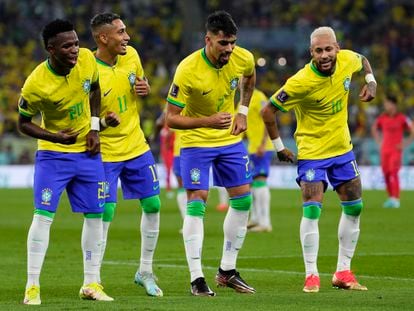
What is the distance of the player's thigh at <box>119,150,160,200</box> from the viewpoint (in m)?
11.2

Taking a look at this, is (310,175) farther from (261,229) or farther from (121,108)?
(261,229)

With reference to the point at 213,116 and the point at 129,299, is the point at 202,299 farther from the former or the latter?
the point at 213,116

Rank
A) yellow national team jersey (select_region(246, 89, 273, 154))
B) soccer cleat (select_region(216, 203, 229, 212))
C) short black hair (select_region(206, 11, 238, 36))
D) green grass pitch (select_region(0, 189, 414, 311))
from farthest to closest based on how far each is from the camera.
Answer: soccer cleat (select_region(216, 203, 229, 212)), yellow national team jersey (select_region(246, 89, 273, 154)), short black hair (select_region(206, 11, 238, 36)), green grass pitch (select_region(0, 189, 414, 311))

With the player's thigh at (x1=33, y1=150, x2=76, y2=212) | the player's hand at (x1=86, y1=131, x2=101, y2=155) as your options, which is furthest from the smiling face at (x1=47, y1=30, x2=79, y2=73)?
the player's thigh at (x1=33, y1=150, x2=76, y2=212)

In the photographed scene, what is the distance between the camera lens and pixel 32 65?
4200 cm

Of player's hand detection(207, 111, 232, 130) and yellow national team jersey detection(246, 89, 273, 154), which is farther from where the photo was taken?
yellow national team jersey detection(246, 89, 273, 154)

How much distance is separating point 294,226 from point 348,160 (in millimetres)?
8628

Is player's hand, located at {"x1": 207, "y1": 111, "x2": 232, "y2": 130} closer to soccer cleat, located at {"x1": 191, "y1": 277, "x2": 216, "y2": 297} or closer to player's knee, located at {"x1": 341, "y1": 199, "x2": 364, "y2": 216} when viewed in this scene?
soccer cleat, located at {"x1": 191, "y1": 277, "x2": 216, "y2": 297}

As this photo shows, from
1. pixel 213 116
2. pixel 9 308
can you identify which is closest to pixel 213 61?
pixel 213 116

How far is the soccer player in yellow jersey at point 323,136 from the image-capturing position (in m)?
11.0

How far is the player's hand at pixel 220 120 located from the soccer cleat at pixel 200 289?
4.60ft

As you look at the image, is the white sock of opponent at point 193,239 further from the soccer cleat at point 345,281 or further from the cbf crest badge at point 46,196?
the cbf crest badge at point 46,196

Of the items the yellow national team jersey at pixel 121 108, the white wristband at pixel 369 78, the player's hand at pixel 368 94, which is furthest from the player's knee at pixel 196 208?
the white wristband at pixel 369 78

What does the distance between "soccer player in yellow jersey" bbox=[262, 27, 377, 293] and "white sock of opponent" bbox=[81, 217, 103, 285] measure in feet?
6.54
